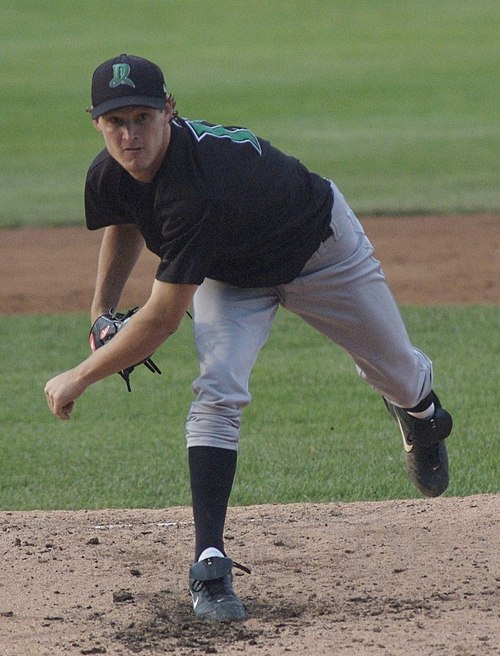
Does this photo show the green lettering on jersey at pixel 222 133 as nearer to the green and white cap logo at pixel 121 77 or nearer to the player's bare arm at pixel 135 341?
the green and white cap logo at pixel 121 77

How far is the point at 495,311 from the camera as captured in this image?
33.5 ft

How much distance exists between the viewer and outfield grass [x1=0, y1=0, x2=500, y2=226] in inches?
711

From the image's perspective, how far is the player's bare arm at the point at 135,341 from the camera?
393 cm

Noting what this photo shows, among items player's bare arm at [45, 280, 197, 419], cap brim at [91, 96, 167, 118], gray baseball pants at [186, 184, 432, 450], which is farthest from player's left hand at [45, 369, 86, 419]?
cap brim at [91, 96, 167, 118]

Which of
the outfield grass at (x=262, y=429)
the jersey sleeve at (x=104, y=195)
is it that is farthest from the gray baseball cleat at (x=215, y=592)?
the outfield grass at (x=262, y=429)

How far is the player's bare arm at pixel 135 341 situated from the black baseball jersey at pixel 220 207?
63mm

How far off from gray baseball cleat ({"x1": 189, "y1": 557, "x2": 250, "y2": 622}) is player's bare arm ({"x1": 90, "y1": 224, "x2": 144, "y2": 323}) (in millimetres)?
1052

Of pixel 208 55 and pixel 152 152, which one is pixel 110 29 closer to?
pixel 208 55

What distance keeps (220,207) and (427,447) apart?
1835 mm

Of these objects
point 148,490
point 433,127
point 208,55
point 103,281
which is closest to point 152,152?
point 103,281

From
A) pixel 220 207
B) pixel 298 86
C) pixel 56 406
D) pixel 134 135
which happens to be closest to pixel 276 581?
pixel 56 406

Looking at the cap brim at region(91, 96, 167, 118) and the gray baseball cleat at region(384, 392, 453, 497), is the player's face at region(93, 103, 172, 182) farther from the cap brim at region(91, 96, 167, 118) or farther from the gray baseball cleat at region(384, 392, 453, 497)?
the gray baseball cleat at region(384, 392, 453, 497)

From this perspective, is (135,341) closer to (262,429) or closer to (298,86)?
(262,429)

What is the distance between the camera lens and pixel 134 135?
12.6 feet
